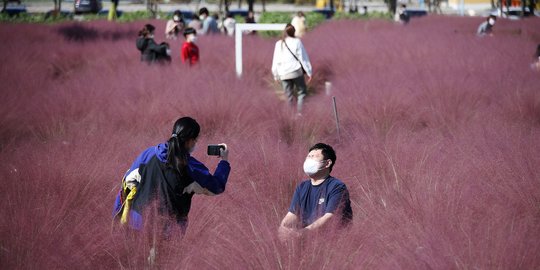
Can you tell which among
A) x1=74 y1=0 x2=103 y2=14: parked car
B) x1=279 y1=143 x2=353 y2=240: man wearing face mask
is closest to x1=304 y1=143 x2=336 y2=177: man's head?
x1=279 y1=143 x2=353 y2=240: man wearing face mask

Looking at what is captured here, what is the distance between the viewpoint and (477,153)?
5613 mm

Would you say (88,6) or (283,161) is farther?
(88,6)

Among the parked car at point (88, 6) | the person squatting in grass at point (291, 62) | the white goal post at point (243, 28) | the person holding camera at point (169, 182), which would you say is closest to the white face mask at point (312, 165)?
the person holding camera at point (169, 182)

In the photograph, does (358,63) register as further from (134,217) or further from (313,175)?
(134,217)

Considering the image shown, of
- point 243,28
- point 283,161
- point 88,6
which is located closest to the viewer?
point 283,161

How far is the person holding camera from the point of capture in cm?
402

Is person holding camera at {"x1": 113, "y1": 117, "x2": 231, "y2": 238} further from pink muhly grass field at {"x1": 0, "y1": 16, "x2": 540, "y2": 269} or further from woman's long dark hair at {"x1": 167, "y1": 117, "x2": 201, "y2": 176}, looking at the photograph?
pink muhly grass field at {"x1": 0, "y1": 16, "x2": 540, "y2": 269}

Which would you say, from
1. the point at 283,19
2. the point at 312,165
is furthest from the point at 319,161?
the point at 283,19

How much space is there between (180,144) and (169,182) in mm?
211

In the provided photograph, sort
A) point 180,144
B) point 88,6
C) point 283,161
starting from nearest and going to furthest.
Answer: point 180,144 < point 283,161 < point 88,6

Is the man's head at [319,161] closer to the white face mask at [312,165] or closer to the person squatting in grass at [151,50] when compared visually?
the white face mask at [312,165]

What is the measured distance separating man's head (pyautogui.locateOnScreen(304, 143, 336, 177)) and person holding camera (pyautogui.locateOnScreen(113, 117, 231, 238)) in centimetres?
65

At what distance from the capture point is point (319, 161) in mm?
4695

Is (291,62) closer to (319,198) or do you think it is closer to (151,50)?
(151,50)
